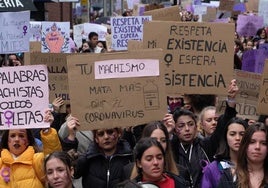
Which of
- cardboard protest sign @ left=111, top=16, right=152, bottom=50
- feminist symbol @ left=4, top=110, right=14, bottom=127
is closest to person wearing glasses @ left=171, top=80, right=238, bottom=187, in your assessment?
feminist symbol @ left=4, top=110, right=14, bottom=127

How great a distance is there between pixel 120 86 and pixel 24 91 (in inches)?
32.1

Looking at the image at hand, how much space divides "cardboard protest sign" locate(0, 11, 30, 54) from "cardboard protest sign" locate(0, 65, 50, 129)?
387 centimetres

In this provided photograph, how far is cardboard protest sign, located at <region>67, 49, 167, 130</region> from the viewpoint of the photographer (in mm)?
5508

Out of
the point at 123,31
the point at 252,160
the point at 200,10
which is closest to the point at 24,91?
the point at 252,160

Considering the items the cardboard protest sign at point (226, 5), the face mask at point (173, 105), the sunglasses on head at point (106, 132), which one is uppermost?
the cardboard protest sign at point (226, 5)

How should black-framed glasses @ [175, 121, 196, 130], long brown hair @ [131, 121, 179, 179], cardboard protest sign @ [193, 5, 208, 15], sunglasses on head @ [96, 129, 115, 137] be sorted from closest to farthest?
1. long brown hair @ [131, 121, 179, 179]
2. sunglasses on head @ [96, 129, 115, 137]
3. black-framed glasses @ [175, 121, 196, 130]
4. cardboard protest sign @ [193, 5, 208, 15]

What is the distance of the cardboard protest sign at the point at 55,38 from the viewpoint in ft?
40.9

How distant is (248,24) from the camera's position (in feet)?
50.4

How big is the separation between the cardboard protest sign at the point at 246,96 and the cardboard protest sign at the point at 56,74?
167cm

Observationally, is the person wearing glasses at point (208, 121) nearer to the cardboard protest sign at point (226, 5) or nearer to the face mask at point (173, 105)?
the face mask at point (173, 105)

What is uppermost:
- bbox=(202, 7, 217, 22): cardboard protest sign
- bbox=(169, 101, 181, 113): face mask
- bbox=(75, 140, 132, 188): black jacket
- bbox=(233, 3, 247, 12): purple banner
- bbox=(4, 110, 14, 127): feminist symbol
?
bbox=(233, 3, 247, 12): purple banner

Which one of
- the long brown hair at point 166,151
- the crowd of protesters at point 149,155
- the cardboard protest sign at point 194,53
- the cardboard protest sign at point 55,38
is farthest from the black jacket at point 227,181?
the cardboard protest sign at point 55,38

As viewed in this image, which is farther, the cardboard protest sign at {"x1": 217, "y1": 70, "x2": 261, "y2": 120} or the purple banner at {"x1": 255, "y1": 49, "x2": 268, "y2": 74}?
the purple banner at {"x1": 255, "y1": 49, "x2": 268, "y2": 74}

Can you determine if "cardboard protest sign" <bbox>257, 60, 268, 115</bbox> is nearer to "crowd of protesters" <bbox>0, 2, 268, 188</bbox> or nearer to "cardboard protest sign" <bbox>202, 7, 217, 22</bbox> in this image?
"crowd of protesters" <bbox>0, 2, 268, 188</bbox>
